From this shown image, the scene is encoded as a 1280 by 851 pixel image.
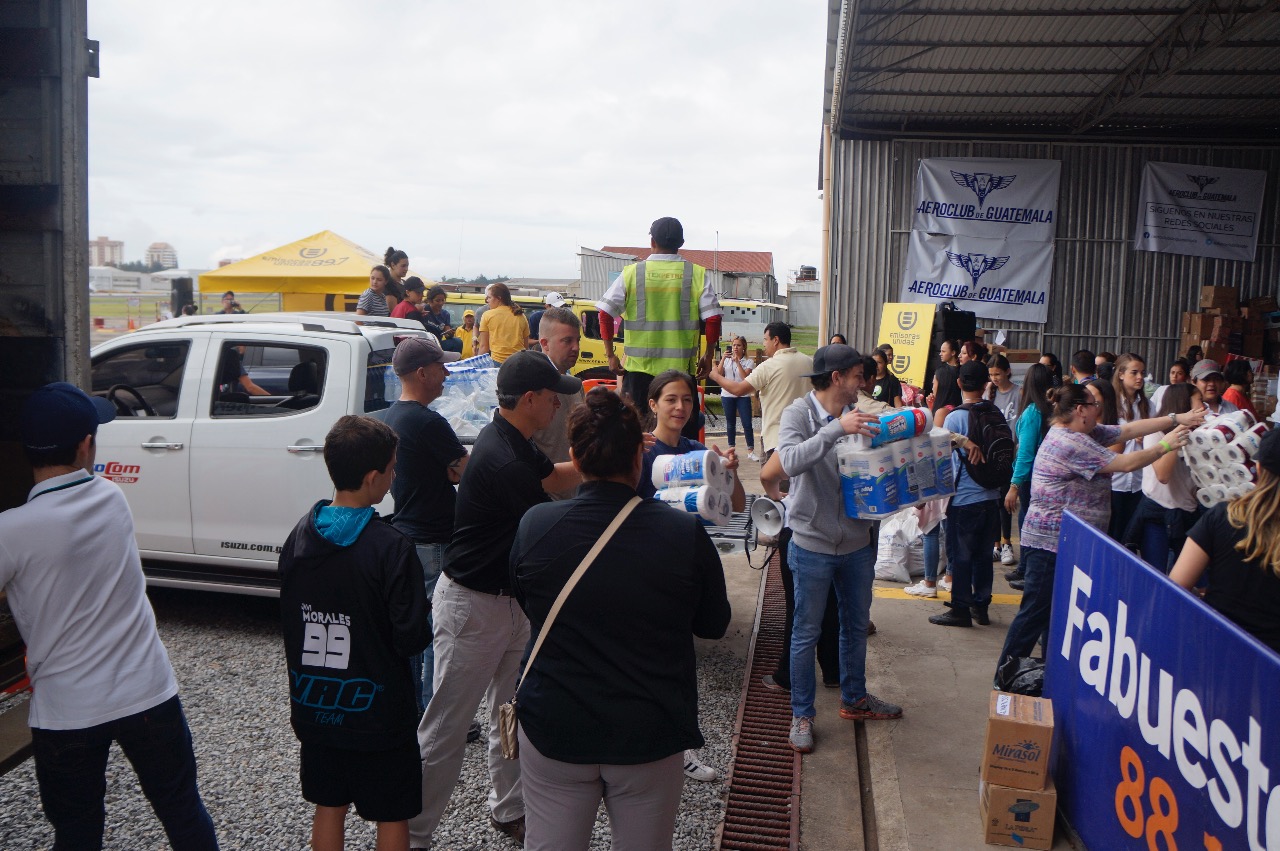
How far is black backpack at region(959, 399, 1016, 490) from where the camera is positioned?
632 centimetres

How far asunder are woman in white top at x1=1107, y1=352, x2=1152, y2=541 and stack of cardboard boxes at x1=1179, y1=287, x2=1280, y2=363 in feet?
27.0

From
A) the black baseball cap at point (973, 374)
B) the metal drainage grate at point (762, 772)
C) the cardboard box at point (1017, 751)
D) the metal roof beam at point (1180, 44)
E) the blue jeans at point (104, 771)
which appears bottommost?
the metal drainage grate at point (762, 772)

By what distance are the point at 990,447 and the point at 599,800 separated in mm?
4671

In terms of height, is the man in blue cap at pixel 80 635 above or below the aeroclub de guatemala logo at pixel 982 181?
below

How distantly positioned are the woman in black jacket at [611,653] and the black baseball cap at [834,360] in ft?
6.97

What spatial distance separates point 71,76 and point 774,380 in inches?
207

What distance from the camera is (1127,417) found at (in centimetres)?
737

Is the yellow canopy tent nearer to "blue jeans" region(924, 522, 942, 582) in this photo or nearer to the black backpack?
"blue jeans" region(924, 522, 942, 582)

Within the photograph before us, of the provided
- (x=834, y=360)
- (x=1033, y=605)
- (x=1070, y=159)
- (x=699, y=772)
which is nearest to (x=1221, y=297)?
(x=1070, y=159)

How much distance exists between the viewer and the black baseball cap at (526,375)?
3436 millimetres

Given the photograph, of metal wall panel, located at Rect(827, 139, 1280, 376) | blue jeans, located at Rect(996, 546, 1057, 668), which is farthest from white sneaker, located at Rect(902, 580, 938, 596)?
metal wall panel, located at Rect(827, 139, 1280, 376)

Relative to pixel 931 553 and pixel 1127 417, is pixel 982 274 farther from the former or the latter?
pixel 931 553

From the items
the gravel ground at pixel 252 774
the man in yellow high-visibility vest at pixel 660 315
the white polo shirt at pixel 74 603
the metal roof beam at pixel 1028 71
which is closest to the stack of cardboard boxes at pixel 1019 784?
the gravel ground at pixel 252 774

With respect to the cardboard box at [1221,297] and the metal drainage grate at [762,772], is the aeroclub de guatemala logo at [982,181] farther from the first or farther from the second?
the metal drainage grate at [762,772]
